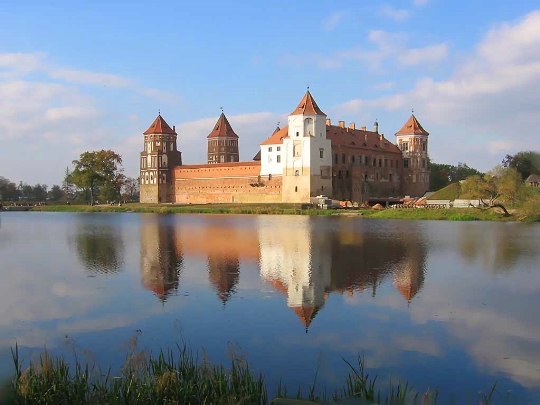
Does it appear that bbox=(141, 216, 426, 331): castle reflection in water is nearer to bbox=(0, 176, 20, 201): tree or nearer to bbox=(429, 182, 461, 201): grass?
bbox=(429, 182, 461, 201): grass

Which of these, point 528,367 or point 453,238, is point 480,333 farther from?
point 453,238

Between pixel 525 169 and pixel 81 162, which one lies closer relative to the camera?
pixel 525 169

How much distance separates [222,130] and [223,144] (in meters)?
1.94

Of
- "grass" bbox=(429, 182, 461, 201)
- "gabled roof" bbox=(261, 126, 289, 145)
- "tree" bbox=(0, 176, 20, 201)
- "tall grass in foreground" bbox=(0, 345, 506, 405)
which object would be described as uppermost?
"gabled roof" bbox=(261, 126, 289, 145)

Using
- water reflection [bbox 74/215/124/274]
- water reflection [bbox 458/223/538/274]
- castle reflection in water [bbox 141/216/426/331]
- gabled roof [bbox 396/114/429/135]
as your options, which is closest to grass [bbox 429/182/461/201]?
gabled roof [bbox 396/114/429/135]

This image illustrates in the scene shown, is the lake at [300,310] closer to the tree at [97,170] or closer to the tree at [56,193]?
the tree at [97,170]

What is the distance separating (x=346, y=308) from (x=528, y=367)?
3160 mm

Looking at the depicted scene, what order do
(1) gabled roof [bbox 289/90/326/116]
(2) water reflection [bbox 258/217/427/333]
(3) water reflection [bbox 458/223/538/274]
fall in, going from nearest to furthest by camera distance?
(2) water reflection [bbox 258/217/427/333]
(3) water reflection [bbox 458/223/538/274]
(1) gabled roof [bbox 289/90/326/116]

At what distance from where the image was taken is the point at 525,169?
182 ft

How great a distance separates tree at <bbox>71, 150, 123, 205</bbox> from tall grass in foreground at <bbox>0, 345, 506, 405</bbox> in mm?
56038

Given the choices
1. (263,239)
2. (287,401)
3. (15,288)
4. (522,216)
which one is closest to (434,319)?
(287,401)

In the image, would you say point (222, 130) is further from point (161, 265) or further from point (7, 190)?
point (161, 265)

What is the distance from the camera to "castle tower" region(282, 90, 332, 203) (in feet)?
171

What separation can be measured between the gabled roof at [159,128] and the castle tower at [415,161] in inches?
1015
